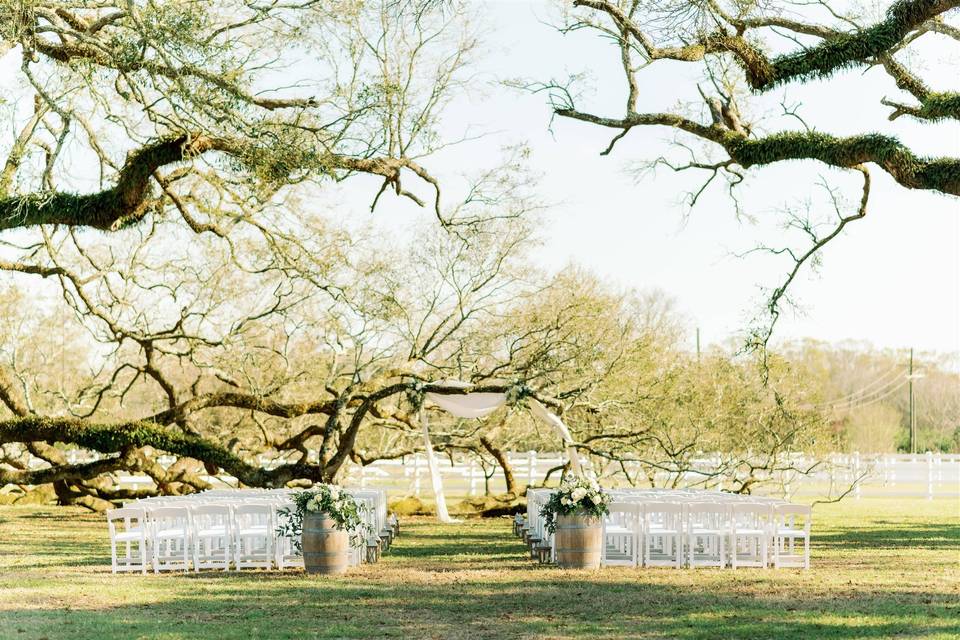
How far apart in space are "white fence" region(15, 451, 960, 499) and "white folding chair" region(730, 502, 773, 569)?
28.5 ft

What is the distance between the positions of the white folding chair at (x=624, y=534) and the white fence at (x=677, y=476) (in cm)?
794

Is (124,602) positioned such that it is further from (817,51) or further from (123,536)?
(817,51)

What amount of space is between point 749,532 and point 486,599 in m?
3.82

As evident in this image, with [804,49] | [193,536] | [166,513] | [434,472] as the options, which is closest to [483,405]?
[434,472]

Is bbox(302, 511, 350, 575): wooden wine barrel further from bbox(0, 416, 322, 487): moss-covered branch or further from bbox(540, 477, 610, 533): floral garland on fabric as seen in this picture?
bbox(0, 416, 322, 487): moss-covered branch

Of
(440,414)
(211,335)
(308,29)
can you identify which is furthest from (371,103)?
(440,414)

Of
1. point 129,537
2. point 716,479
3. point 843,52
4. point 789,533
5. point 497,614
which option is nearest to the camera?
point 497,614

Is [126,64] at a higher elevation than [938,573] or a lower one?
higher

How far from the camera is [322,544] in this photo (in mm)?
12539

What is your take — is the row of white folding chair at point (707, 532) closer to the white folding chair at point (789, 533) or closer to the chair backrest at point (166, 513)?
the white folding chair at point (789, 533)

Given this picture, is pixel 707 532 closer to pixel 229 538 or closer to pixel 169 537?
pixel 229 538

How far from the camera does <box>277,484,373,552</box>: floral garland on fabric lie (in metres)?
12.5

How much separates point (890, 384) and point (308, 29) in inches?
2157

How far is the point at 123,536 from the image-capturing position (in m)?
13.1
